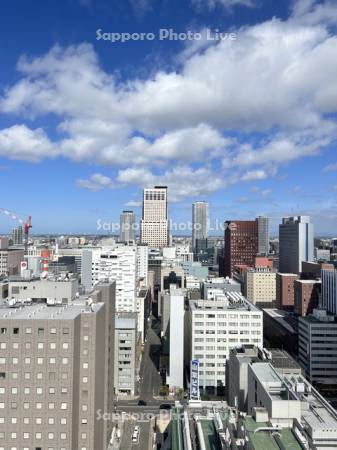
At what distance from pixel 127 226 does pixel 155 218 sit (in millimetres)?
9441

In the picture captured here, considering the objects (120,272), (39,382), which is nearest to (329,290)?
(120,272)

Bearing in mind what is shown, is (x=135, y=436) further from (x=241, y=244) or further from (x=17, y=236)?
(x=17, y=236)

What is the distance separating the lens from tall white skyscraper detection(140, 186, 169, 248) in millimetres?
138500

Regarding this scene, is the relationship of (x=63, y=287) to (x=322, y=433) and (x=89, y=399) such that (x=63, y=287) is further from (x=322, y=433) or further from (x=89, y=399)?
(x=322, y=433)

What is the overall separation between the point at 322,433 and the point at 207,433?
452cm

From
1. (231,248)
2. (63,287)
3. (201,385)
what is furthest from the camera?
(231,248)

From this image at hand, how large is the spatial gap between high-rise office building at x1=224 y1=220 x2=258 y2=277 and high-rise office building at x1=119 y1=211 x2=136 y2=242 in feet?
134

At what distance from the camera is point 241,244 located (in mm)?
99062

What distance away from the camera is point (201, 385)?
34875mm

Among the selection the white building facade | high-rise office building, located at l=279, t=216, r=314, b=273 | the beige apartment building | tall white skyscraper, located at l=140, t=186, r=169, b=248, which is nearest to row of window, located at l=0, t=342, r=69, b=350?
the beige apartment building

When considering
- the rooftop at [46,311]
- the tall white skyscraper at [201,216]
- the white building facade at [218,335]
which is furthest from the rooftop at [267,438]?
the tall white skyscraper at [201,216]

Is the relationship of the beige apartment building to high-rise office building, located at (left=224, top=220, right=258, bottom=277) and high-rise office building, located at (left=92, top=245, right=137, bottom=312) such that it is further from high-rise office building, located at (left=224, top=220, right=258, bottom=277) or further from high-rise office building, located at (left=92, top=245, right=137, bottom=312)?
high-rise office building, located at (left=224, top=220, right=258, bottom=277)

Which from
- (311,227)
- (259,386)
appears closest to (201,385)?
(259,386)

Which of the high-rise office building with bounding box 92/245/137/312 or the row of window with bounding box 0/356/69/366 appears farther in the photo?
the high-rise office building with bounding box 92/245/137/312
